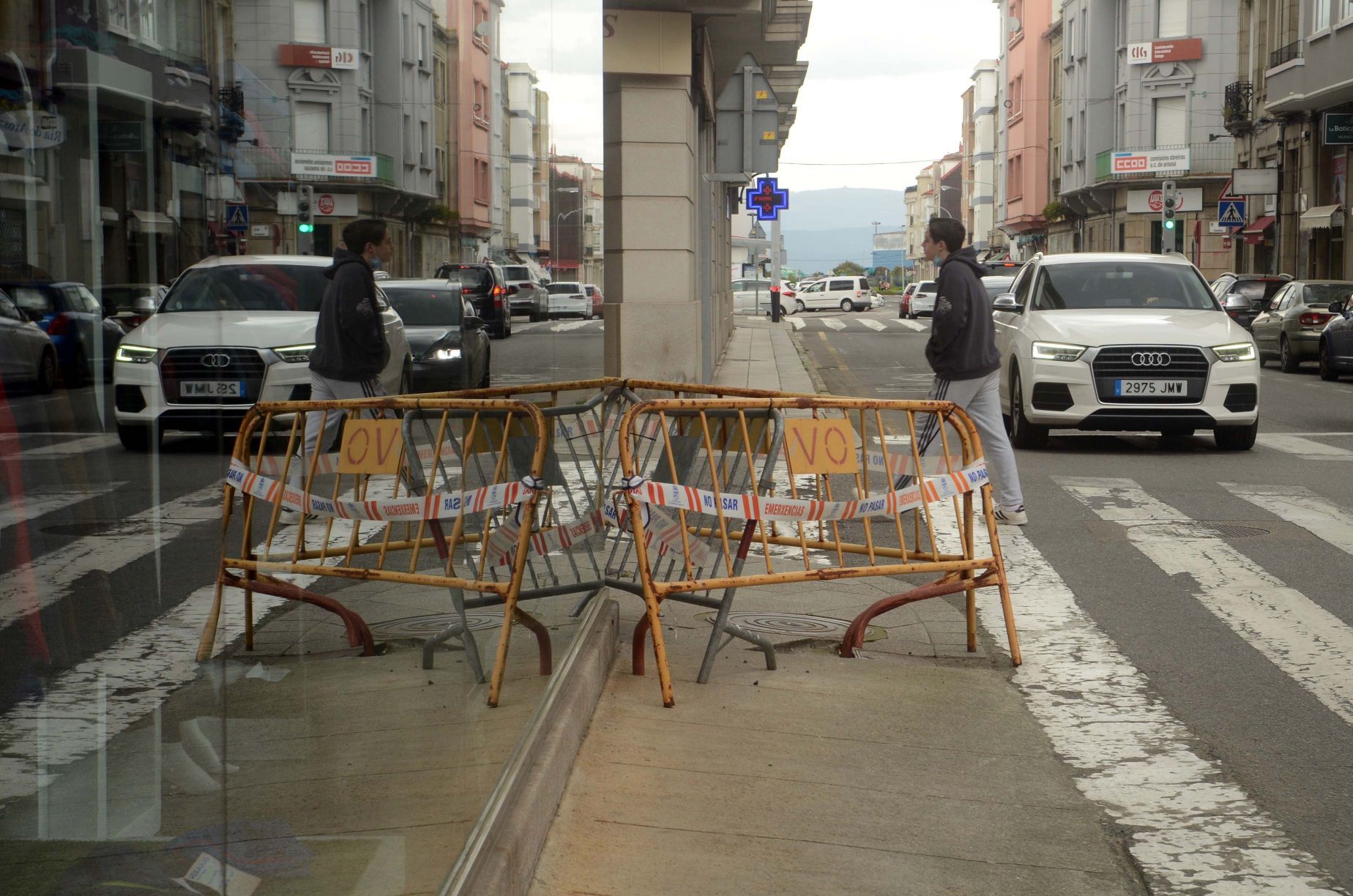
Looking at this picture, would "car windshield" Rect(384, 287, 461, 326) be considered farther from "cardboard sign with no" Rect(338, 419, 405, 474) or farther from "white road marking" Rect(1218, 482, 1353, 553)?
"white road marking" Rect(1218, 482, 1353, 553)

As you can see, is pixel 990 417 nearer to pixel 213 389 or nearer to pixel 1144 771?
pixel 1144 771

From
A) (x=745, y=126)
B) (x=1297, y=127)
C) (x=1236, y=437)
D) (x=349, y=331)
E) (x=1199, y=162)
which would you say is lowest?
(x=1236, y=437)

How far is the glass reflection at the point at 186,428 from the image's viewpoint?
1.51 meters

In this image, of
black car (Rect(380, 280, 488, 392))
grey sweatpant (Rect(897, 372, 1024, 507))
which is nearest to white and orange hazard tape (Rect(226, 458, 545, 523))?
black car (Rect(380, 280, 488, 392))

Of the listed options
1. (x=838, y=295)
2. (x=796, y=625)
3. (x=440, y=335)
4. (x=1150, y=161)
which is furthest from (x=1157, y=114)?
(x=440, y=335)

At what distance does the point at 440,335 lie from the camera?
380cm

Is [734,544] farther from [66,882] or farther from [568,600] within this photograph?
[66,882]

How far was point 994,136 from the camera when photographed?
10244 centimetres

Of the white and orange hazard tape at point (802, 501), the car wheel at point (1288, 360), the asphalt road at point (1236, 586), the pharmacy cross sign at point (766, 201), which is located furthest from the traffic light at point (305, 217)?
the pharmacy cross sign at point (766, 201)

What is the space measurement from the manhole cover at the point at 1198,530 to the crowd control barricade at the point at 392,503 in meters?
5.21

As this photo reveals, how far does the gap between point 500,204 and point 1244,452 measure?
10751 mm

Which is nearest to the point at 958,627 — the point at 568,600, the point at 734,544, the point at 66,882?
the point at 734,544

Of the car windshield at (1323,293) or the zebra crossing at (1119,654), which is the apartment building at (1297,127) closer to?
the car windshield at (1323,293)

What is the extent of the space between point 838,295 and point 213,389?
76.9 m
